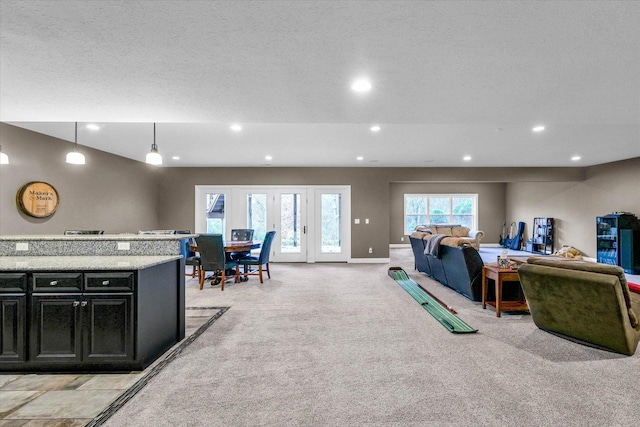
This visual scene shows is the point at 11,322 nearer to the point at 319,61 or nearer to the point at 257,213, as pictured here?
the point at 319,61

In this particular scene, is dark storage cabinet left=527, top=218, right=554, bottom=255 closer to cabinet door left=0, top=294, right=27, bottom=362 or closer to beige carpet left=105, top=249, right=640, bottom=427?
beige carpet left=105, top=249, right=640, bottom=427

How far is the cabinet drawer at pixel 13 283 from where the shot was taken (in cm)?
237

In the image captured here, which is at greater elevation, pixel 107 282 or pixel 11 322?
pixel 107 282

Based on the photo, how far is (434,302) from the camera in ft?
13.7

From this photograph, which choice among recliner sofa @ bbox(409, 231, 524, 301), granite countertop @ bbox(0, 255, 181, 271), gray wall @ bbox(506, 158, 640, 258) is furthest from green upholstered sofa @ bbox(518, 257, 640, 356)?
gray wall @ bbox(506, 158, 640, 258)

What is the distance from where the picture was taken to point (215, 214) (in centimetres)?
786

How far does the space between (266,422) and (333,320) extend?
180cm

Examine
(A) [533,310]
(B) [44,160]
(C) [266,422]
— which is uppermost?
(B) [44,160]

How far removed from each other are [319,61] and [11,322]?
10.3 ft

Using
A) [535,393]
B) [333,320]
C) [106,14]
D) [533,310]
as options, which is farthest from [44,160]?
[533,310]

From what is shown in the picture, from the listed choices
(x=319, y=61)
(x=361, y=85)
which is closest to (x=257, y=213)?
(x=361, y=85)

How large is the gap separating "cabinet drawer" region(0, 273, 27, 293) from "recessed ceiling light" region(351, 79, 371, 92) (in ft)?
10.2

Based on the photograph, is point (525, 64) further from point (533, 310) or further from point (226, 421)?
point (226, 421)

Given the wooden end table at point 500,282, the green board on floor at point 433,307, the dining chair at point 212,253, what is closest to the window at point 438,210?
the green board on floor at point 433,307
